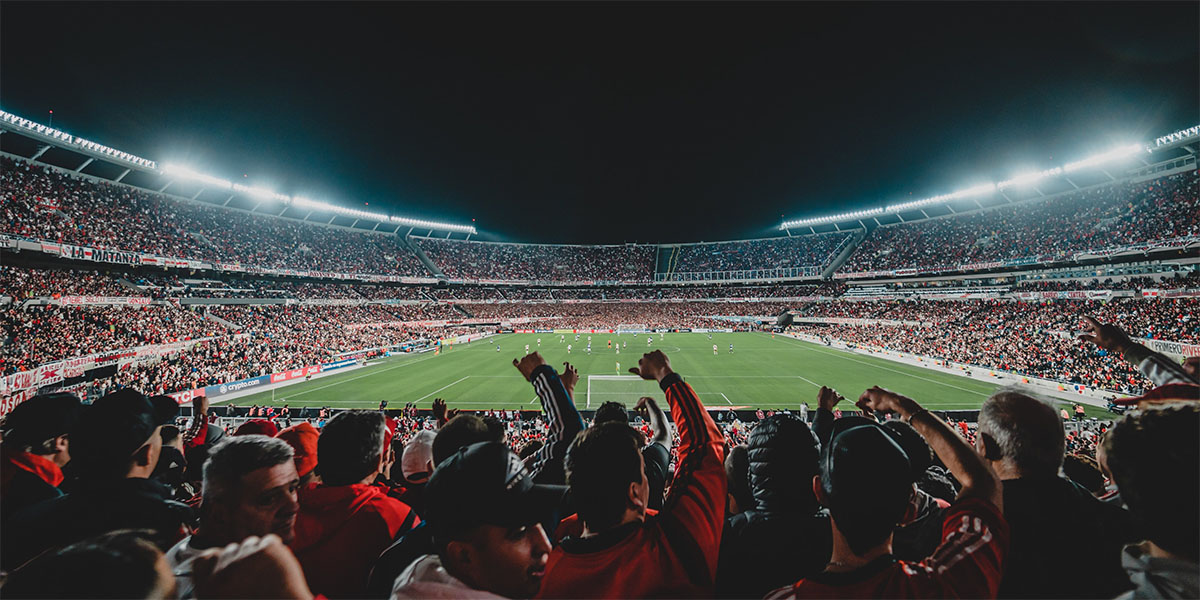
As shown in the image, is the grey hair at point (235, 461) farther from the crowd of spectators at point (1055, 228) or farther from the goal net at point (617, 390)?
the crowd of spectators at point (1055, 228)

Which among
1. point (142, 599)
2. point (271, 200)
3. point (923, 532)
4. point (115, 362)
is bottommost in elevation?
point (115, 362)

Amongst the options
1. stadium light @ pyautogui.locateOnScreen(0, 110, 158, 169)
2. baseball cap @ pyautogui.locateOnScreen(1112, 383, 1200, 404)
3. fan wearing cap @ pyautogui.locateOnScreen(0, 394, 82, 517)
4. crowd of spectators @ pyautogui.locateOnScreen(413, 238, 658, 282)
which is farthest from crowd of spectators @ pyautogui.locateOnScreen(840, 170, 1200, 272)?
stadium light @ pyautogui.locateOnScreen(0, 110, 158, 169)

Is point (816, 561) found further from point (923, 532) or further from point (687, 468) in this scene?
point (687, 468)

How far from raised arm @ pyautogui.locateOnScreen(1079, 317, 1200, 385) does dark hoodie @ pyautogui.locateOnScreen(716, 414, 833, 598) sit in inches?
107

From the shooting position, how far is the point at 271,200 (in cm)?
5231

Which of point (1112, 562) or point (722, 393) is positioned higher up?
point (1112, 562)

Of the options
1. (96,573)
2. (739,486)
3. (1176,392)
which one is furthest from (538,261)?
(96,573)

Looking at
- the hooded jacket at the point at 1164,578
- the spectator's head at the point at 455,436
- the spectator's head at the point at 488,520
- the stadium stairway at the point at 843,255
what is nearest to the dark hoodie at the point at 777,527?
the hooded jacket at the point at 1164,578

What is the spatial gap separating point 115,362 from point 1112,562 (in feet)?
113

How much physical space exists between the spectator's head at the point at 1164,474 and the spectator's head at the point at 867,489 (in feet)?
3.17

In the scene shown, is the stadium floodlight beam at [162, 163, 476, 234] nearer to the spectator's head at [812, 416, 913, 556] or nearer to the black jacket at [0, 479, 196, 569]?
the black jacket at [0, 479, 196, 569]

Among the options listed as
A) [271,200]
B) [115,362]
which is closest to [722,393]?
[115,362]

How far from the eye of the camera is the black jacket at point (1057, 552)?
1.85 m

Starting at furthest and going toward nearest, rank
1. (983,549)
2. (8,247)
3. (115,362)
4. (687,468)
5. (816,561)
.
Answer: (8,247), (115,362), (816,561), (687,468), (983,549)
